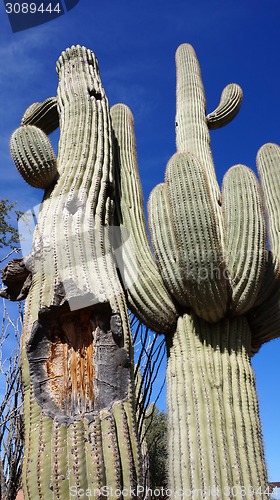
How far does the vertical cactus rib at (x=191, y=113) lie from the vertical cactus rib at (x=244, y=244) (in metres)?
0.56

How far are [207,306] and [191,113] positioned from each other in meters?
2.59

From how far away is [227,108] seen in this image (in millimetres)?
6047

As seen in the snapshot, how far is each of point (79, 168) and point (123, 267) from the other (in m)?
0.94

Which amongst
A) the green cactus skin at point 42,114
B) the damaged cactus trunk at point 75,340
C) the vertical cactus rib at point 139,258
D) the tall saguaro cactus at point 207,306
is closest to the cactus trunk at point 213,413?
the tall saguaro cactus at point 207,306

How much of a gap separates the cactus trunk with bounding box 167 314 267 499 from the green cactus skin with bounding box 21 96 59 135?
2.35 meters

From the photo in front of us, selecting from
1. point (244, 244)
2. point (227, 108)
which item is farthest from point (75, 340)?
point (227, 108)

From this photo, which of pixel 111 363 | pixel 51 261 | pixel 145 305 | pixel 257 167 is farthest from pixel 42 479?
pixel 257 167

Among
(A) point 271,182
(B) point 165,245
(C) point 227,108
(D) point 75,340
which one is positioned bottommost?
(D) point 75,340

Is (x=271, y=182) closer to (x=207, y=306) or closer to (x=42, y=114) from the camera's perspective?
(x=207, y=306)

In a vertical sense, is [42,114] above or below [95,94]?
above

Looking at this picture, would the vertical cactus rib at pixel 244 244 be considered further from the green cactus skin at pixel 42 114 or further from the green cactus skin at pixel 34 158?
the green cactus skin at pixel 42 114

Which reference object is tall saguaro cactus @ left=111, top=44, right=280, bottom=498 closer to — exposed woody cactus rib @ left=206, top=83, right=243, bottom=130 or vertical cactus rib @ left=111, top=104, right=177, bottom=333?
vertical cactus rib @ left=111, top=104, right=177, bottom=333

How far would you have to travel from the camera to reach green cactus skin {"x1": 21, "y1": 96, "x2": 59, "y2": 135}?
4.73 m

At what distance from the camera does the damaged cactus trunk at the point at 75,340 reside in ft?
7.77
